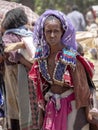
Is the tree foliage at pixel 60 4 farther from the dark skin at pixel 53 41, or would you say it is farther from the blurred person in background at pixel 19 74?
the dark skin at pixel 53 41

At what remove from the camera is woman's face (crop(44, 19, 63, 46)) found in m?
3.95

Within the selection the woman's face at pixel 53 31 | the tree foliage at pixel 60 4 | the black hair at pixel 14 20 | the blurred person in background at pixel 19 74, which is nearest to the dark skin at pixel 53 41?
the woman's face at pixel 53 31

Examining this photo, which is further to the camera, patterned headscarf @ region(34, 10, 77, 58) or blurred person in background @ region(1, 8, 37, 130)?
blurred person in background @ region(1, 8, 37, 130)

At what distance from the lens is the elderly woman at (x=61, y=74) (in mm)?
3932

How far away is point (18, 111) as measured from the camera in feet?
17.8

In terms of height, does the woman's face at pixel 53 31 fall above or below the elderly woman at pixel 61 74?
→ above

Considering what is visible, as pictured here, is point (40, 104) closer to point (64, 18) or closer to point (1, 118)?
point (64, 18)

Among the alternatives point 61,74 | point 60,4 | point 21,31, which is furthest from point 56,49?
point 60,4

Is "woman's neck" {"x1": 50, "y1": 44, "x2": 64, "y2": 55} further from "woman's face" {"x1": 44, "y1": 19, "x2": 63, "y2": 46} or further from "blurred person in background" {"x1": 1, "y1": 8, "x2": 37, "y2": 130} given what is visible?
"blurred person in background" {"x1": 1, "y1": 8, "x2": 37, "y2": 130}

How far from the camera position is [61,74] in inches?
156

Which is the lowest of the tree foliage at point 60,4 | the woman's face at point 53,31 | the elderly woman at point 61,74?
the tree foliage at point 60,4

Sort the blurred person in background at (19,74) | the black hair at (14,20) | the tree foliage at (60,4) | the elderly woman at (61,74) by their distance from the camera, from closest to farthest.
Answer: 1. the elderly woman at (61,74)
2. the blurred person in background at (19,74)
3. the black hair at (14,20)
4. the tree foliage at (60,4)

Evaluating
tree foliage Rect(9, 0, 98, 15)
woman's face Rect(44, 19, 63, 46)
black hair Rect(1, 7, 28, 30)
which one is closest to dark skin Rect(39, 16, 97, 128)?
woman's face Rect(44, 19, 63, 46)

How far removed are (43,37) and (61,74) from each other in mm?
342
